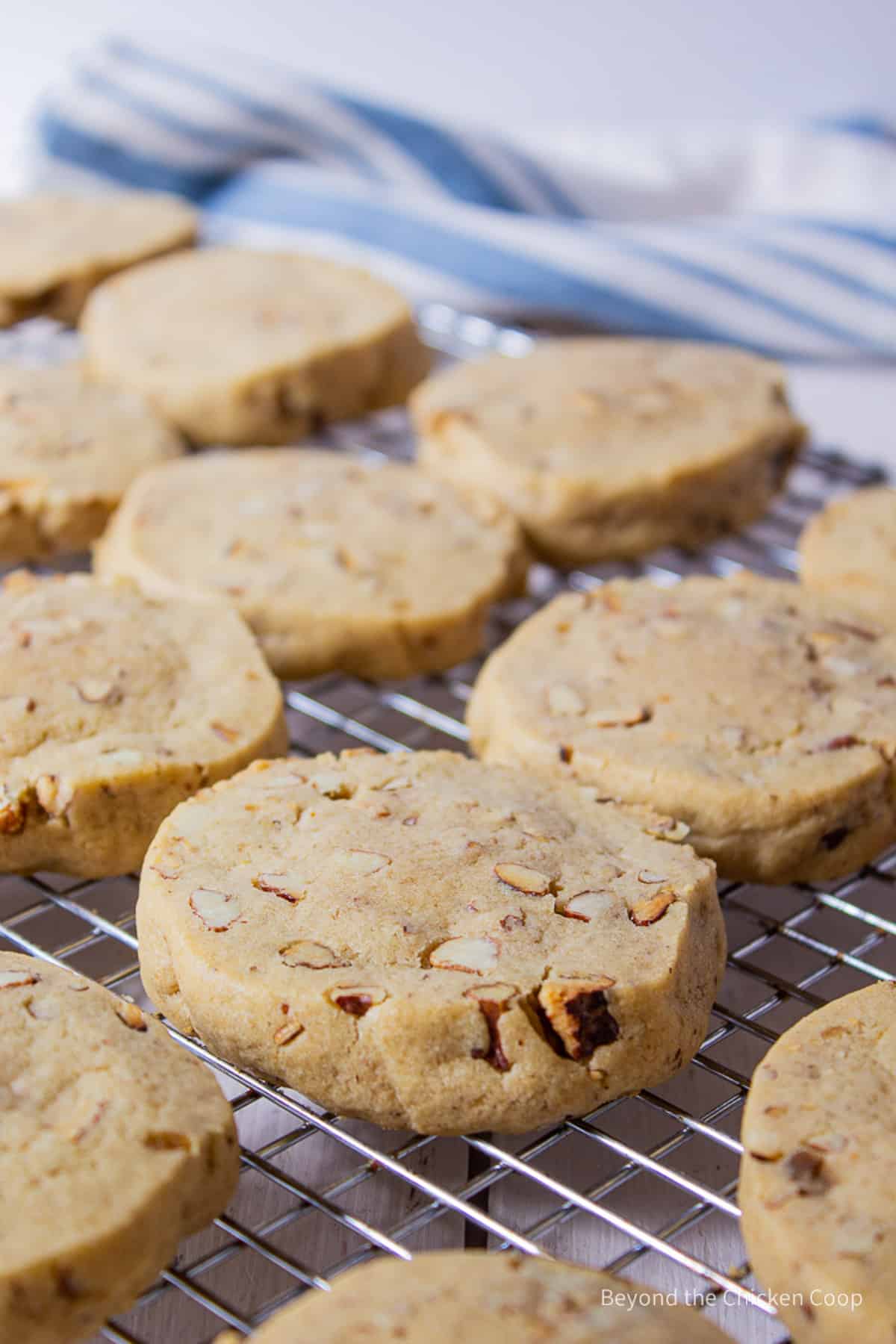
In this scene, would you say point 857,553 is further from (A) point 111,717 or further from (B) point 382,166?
(B) point 382,166

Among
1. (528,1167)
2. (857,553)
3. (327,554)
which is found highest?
(857,553)

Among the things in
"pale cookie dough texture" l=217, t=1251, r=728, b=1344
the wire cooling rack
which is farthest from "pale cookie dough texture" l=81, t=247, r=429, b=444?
"pale cookie dough texture" l=217, t=1251, r=728, b=1344

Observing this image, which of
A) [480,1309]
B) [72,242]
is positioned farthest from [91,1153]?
[72,242]

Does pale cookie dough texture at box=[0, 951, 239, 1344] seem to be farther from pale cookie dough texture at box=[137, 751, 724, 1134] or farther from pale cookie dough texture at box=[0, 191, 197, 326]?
pale cookie dough texture at box=[0, 191, 197, 326]

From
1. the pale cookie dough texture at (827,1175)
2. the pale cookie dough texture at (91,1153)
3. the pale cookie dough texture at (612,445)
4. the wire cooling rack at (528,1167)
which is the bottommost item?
the wire cooling rack at (528,1167)

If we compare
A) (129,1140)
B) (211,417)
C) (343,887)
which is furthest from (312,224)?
(129,1140)

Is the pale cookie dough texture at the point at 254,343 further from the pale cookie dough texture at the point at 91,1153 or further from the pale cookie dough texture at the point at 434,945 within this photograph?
the pale cookie dough texture at the point at 91,1153

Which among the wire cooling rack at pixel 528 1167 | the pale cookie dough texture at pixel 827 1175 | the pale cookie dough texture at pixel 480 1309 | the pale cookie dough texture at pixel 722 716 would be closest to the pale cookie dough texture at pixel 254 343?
the pale cookie dough texture at pixel 722 716
